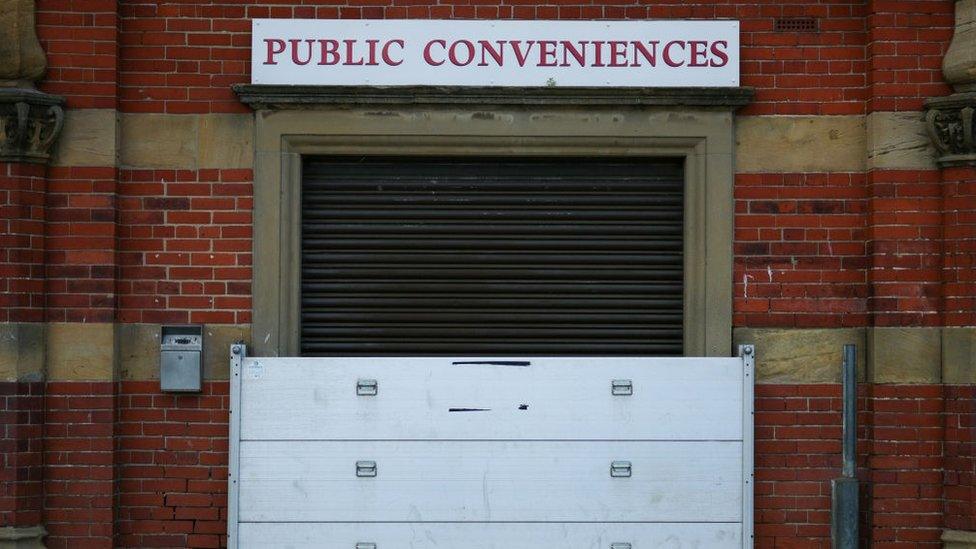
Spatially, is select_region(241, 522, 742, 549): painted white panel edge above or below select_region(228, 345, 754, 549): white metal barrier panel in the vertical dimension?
below

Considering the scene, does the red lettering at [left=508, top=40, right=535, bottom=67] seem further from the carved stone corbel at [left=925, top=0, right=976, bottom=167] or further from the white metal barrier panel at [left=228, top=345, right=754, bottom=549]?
the carved stone corbel at [left=925, top=0, right=976, bottom=167]

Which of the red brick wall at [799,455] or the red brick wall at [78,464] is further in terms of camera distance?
the red brick wall at [799,455]

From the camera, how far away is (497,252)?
696 centimetres

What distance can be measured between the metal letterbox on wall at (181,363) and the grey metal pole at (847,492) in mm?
3579

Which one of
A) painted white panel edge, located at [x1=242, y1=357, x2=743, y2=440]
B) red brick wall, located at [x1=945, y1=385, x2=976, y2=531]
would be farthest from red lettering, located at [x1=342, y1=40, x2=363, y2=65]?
red brick wall, located at [x1=945, y1=385, x2=976, y2=531]

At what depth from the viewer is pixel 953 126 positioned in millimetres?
6500

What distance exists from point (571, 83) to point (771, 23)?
4.08ft

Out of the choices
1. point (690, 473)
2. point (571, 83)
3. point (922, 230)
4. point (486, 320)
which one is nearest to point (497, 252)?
point (486, 320)

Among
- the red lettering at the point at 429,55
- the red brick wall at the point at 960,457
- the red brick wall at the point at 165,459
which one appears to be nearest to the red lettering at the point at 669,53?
the red lettering at the point at 429,55

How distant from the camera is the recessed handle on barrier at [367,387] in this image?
21.4 ft

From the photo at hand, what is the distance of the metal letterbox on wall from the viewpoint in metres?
6.64

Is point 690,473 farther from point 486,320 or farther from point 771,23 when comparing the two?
point 771,23

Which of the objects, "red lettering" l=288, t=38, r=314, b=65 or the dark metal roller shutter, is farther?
the dark metal roller shutter

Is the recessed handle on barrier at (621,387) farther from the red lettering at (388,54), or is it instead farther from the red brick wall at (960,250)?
the red lettering at (388,54)
